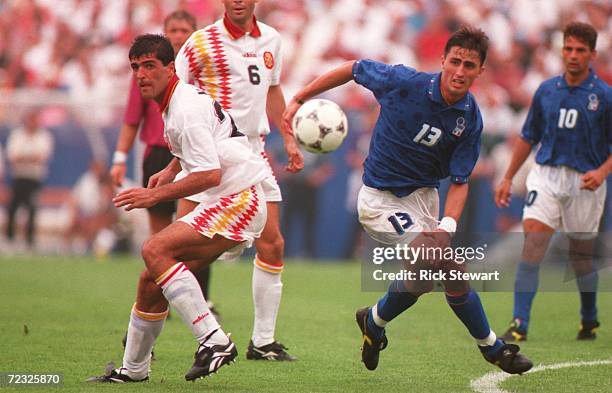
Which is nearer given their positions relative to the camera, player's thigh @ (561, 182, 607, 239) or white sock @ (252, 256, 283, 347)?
white sock @ (252, 256, 283, 347)

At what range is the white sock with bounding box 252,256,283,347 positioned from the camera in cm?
771

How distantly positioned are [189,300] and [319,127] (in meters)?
2.10

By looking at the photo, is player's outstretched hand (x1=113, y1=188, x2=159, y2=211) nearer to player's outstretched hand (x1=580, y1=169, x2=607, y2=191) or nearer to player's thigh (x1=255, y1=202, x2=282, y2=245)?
player's thigh (x1=255, y1=202, x2=282, y2=245)

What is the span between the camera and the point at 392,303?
678 centimetres

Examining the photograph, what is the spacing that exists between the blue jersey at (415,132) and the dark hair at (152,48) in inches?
53.4

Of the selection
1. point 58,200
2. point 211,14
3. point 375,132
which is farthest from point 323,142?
point 211,14

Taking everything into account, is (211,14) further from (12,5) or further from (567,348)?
(567,348)

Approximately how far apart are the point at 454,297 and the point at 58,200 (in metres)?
11.5

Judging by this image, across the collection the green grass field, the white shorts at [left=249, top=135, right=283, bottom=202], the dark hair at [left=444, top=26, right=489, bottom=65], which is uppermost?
the dark hair at [left=444, top=26, right=489, bottom=65]

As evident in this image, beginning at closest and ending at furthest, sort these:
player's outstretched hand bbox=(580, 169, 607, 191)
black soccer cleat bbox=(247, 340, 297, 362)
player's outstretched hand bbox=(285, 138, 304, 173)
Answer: player's outstretched hand bbox=(285, 138, 304, 173), black soccer cleat bbox=(247, 340, 297, 362), player's outstretched hand bbox=(580, 169, 607, 191)

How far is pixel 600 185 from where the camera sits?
877 centimetres

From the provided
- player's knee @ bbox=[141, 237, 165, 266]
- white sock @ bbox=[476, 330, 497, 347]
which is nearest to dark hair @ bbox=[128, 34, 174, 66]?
player's knee @ bbox=[141, 237, 165, 266]

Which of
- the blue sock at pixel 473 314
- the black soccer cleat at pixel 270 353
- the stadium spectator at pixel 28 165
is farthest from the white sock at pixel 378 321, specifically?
the stadium spectator at pixel 28 165

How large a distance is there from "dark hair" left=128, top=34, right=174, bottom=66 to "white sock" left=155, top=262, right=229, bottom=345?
1.19 m
